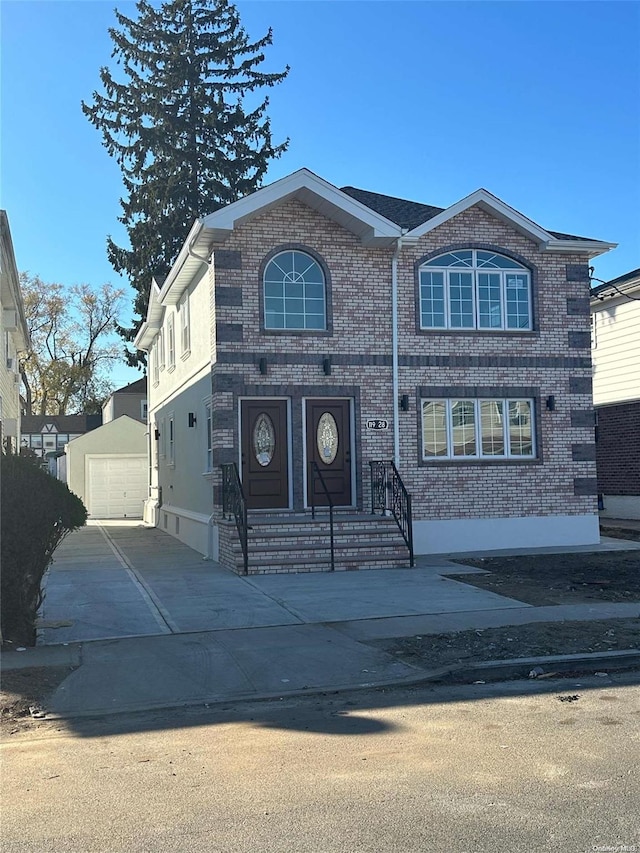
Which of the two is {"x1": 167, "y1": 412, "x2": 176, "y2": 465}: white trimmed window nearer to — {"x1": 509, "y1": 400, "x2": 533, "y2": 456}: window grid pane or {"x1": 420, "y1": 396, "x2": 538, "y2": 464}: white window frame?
{"x1": 420, "y1": 396, "x2": 538, "y2": 464}: white window frame

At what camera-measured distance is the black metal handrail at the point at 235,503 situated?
43.5 feet

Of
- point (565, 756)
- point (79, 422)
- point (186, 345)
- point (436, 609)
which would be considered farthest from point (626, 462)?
point (79, 422)

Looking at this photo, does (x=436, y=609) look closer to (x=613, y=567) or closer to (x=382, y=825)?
(x=613, y=567)

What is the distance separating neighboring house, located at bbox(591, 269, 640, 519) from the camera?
22234mm

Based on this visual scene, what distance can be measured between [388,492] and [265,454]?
2372 mm

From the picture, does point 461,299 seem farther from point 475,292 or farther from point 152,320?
point 152,320

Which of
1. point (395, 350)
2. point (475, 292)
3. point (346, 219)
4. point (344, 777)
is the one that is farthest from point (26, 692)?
point (475, 292)

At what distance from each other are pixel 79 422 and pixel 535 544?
37008mm

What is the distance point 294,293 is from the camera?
1577 cm

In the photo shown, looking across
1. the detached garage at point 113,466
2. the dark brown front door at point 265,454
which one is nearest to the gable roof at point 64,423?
the detached garage at point 113,466

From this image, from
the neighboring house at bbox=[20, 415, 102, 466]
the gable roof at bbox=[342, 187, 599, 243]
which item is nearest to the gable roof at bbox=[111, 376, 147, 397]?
the neighboring house at bbox=[20, 415, 102, 466]

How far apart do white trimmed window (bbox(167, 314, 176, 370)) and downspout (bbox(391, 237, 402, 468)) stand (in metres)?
6.95

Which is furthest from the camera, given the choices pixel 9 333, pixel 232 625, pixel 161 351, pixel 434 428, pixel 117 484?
pixel 117 484

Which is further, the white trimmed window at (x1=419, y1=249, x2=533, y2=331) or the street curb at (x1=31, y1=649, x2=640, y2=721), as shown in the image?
the white trimmed window at (x1=419, y1=249, x2=533, y2=331)
